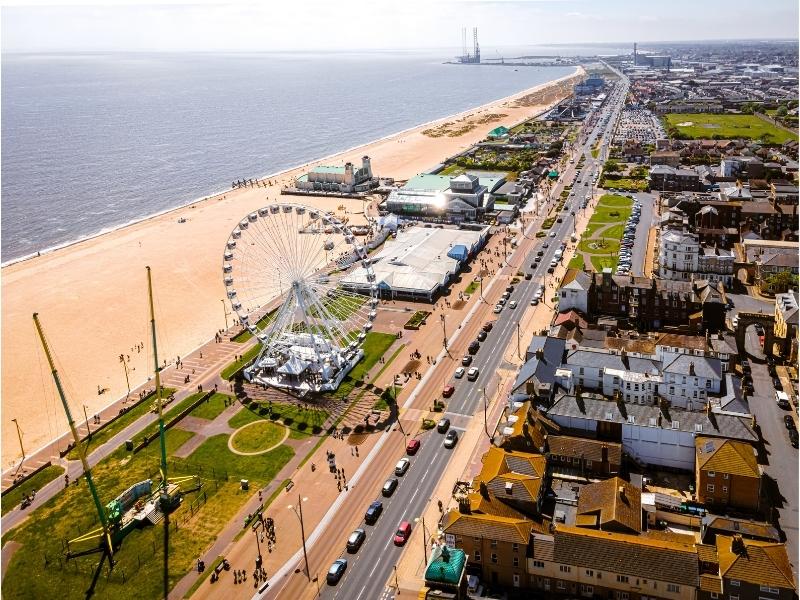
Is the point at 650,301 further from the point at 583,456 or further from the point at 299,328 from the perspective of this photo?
the point at 299,328

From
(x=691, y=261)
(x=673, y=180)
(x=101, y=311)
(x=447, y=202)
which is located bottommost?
(x=101, y=311)

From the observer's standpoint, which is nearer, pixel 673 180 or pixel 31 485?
pixel 31 485

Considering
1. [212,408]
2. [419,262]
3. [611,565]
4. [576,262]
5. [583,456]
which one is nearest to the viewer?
[611,565]

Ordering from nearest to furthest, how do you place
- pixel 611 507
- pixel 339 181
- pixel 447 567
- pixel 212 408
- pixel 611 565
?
pixel 611 565
pixel 447 567
pixel 611 507
pixel 212 408
pixel 339 181

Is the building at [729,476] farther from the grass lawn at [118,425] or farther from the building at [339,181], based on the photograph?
the building at [339,181]

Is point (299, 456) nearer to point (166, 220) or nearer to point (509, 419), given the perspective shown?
point (509, 419)

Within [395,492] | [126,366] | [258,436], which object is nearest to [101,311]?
[126,366]

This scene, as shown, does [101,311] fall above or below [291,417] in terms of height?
above
